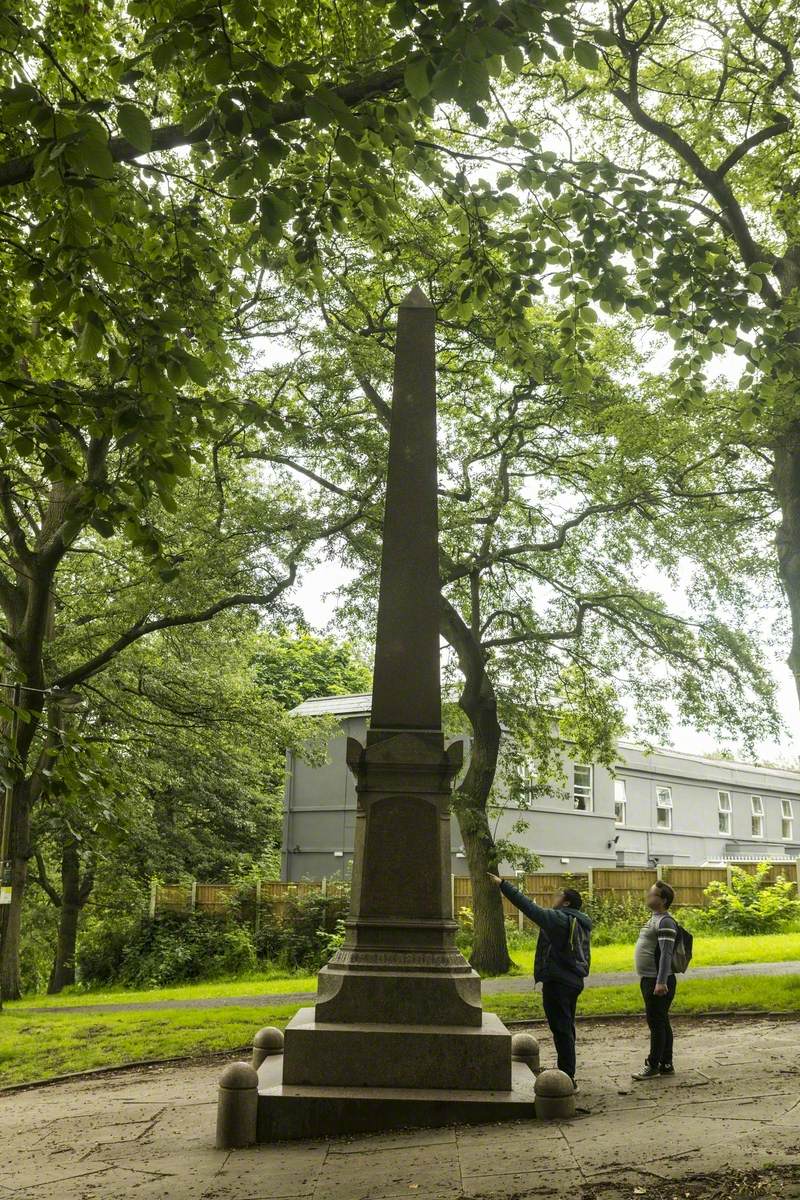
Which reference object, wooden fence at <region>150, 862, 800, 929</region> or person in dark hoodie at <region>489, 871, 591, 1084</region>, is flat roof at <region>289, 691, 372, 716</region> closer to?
wooden fence at <region>150, 862, 800, 929</region>

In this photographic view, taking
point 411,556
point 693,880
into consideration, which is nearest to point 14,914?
point 411,556

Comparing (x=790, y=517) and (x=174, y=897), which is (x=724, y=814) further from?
(x=790, y=517)

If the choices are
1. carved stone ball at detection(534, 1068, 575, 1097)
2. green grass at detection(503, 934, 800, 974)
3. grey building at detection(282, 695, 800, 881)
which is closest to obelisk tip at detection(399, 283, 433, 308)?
carved stone ball at detection(534, 1068, 575, 1097)

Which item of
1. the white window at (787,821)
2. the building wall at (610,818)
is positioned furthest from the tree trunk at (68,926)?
the white window at (787,821)

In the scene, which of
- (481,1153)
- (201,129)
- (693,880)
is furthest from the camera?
(693,880)

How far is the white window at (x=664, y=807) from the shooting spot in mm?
37281

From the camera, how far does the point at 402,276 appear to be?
16.4 m

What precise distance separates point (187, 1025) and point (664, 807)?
27048mm

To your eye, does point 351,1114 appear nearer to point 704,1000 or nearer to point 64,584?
point 704,1000

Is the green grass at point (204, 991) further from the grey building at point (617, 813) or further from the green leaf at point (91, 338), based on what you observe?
the green leaf at point (91, 338)

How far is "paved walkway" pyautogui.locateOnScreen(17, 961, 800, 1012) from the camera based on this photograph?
15.7 meters

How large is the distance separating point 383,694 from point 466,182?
395 cm

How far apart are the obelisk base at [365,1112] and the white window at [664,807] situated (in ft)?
104

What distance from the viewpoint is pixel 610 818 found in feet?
113
